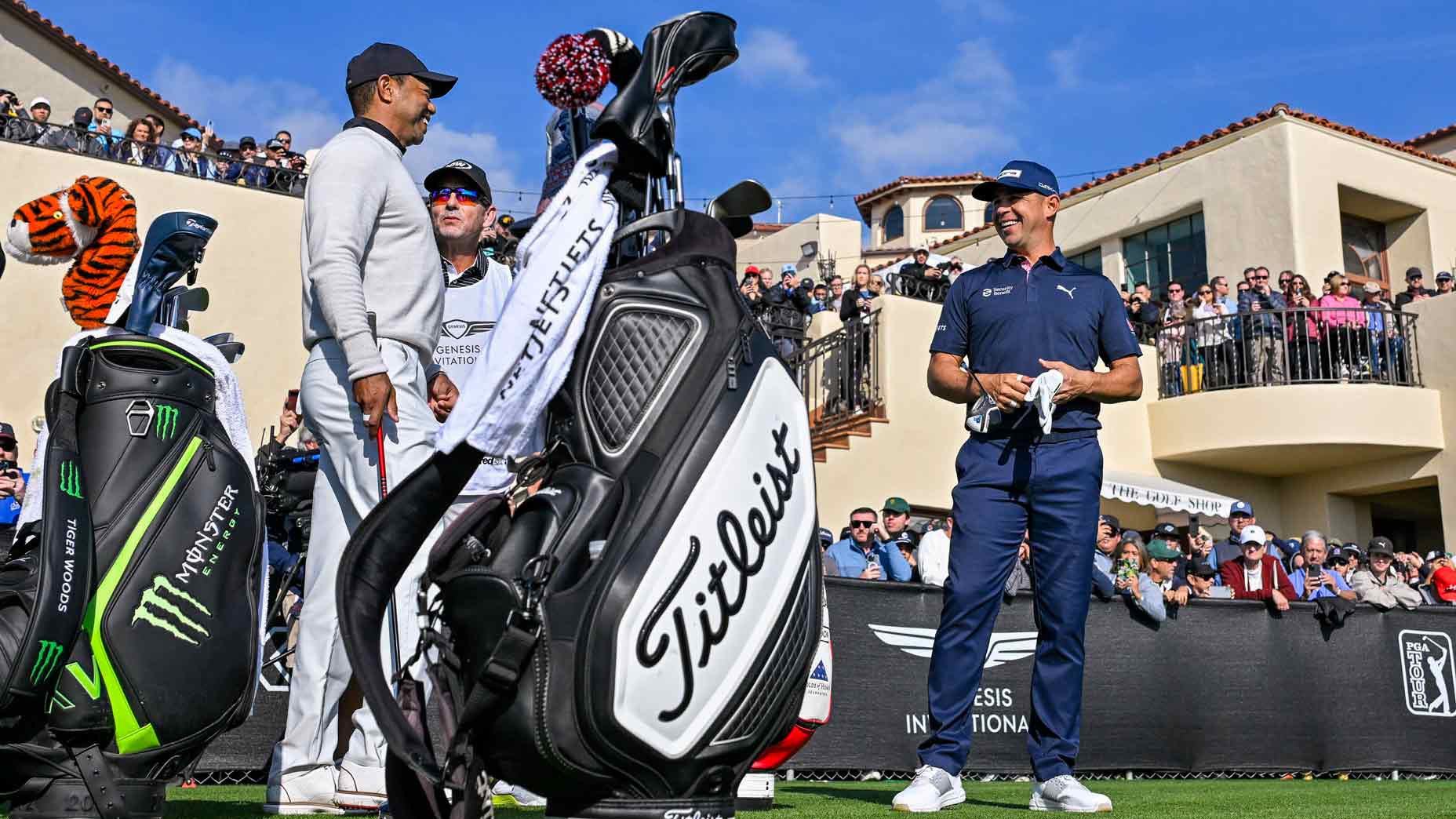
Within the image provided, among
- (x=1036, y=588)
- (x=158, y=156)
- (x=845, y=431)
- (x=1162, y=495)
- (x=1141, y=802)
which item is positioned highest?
(x=158, y=156)

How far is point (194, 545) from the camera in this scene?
3.35 meters

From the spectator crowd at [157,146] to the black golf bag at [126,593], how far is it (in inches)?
709

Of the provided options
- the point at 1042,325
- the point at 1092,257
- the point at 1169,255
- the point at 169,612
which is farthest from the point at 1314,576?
the point at 1092,257

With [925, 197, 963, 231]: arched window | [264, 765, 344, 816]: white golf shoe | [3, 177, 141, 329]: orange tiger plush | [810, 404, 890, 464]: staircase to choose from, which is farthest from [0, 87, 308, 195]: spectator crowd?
[925, 197, 963, 231]: arched window

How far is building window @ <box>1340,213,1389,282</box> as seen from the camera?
2659cm

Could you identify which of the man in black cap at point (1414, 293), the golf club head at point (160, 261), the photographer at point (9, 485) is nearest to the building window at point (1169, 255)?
the man in black cap at point (1414, 293)

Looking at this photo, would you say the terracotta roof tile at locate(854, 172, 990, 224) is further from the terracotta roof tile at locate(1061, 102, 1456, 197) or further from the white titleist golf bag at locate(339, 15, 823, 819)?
Result: the white titleist golf bag at locate(339, 15, 823, 819)

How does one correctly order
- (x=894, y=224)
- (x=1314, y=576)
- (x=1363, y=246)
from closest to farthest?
(x=1314, y=576) < (x=1363, y=246) < (x=894, y=224)

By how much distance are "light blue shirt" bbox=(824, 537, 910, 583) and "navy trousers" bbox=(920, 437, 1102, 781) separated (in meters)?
6.11

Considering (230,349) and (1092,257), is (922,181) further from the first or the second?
(230,349)

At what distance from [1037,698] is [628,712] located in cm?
300

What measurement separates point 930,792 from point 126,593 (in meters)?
2.69

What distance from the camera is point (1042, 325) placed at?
5152mm

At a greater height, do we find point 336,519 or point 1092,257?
point 1092,257
